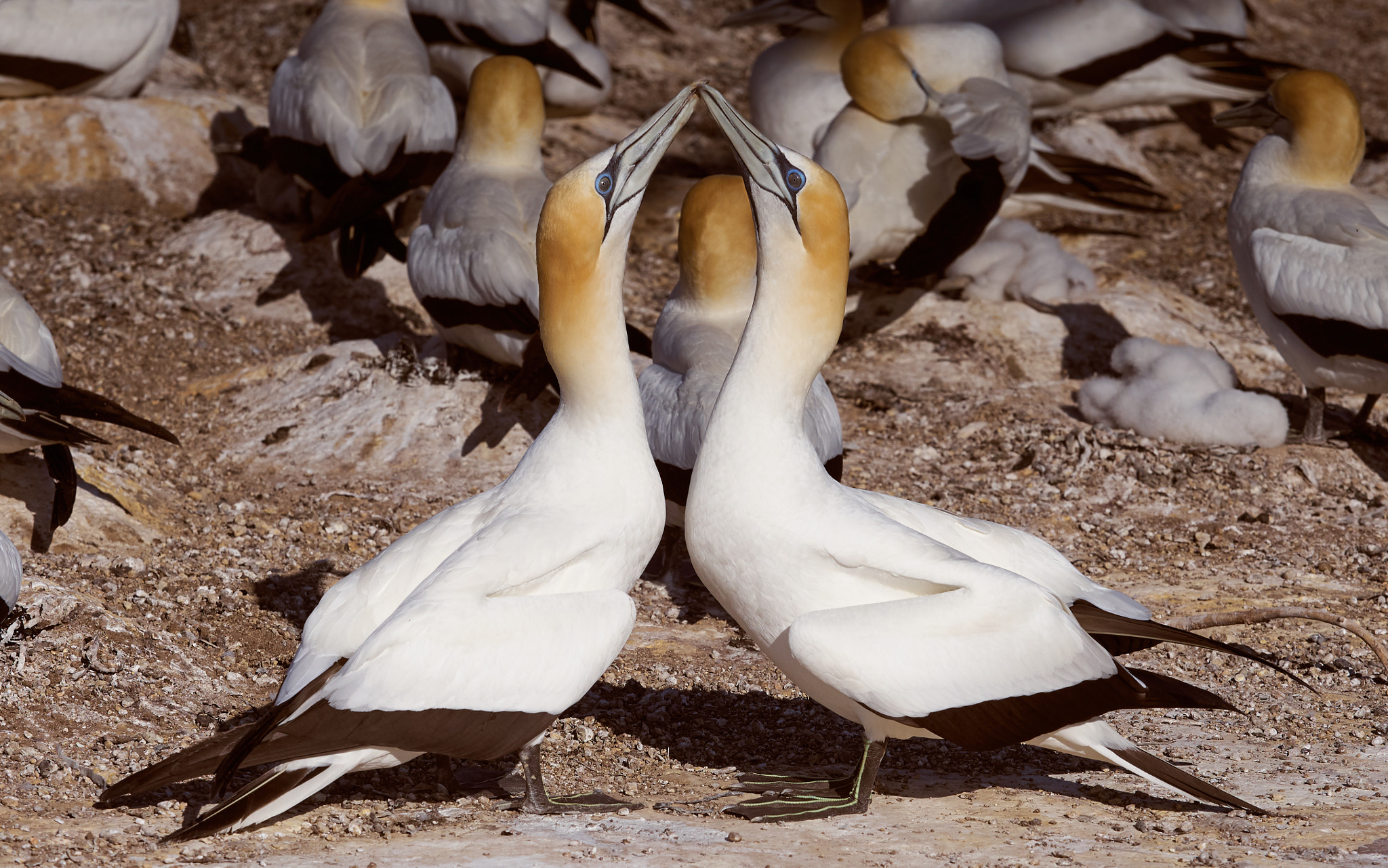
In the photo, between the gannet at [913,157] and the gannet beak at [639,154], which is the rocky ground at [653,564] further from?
the gannet beak at [639,154]

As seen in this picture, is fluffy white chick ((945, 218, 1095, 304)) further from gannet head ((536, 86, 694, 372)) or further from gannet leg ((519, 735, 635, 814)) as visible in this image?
gannet leg ((519, 735, 635, 814))

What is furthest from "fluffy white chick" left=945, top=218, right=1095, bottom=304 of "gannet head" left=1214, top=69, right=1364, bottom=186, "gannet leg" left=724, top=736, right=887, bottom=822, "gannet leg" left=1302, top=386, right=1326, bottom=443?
"gannet leg" left=724, top=736, right=887, bottom=822

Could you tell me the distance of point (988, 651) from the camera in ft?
11.1

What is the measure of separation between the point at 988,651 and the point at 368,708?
1.37 meters

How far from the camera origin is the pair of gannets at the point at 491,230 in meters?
6.08

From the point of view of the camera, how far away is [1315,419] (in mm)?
6480

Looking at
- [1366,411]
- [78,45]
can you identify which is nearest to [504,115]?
[78,45]

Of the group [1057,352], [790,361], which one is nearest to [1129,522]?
[1057,352]

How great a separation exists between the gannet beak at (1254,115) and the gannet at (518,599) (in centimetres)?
423

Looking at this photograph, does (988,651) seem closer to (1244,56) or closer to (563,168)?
(563,168)

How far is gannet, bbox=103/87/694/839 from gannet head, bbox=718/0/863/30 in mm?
5572

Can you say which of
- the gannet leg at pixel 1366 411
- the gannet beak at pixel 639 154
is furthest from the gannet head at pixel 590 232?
the gannet leg at pixel 1366 411

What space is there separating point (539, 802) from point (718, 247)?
252 centimetres

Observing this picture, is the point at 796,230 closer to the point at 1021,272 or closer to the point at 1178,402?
the point at 1178,402
